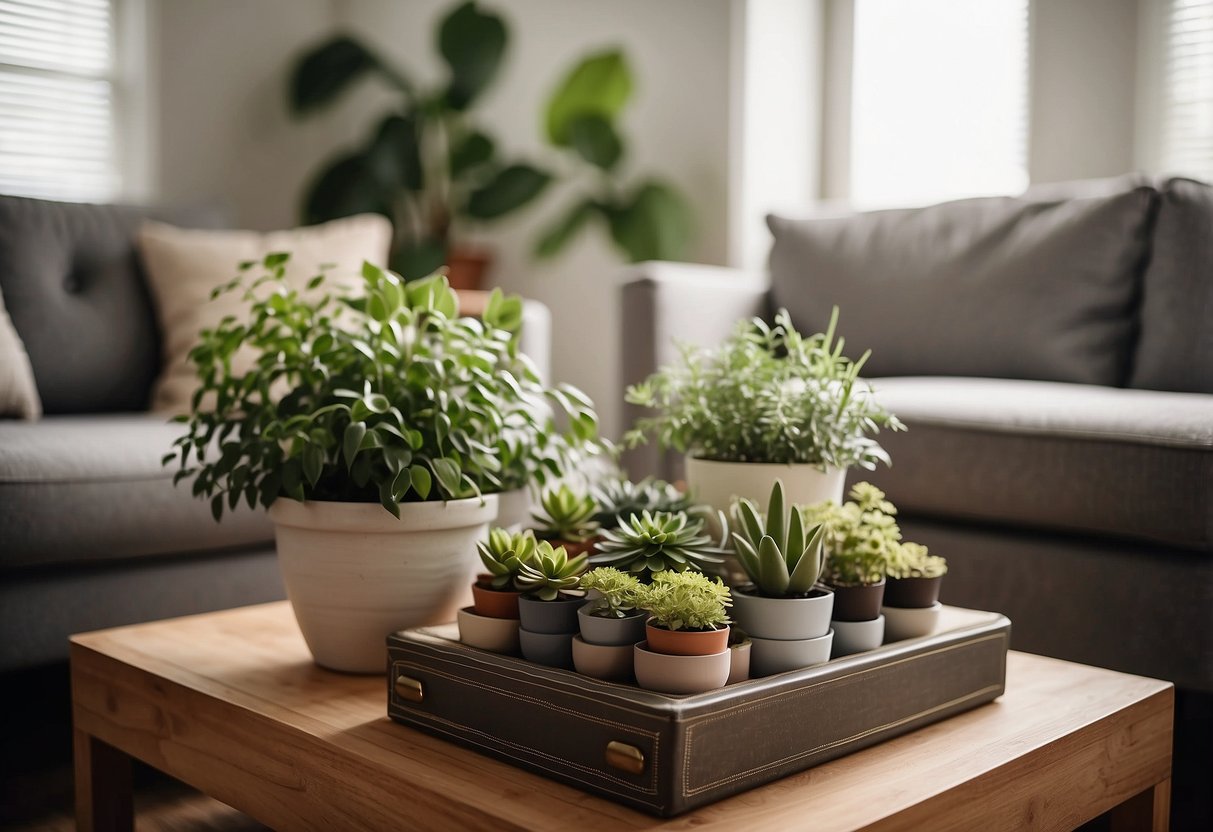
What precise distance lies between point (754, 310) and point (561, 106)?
1.02 m

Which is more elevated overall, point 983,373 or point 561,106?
point 561,106

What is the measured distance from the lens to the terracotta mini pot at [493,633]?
2.70 feet

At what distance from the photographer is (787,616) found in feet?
2.53

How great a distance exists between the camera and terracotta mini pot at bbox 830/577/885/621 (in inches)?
33.1

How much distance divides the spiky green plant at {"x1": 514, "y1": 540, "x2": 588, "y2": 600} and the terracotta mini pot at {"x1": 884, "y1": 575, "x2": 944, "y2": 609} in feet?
0.88

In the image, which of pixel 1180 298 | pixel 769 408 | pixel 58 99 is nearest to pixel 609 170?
pixel 1180 298

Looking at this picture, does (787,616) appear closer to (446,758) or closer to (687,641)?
(687,641)

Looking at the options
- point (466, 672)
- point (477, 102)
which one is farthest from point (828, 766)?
point (477, 102)

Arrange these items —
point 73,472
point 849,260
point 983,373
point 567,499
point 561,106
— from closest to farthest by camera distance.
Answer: point 567,499 → point 73,472 → point 983,373 → point 849,260 → point 561,106

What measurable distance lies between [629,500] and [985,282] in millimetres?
1394

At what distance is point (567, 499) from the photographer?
100 centimetres

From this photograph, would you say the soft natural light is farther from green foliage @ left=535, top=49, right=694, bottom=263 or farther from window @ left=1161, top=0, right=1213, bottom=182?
green foliage @ left=535, top=49, right=694, bottom=263

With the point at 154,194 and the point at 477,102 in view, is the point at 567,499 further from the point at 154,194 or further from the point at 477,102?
the point at 154,194

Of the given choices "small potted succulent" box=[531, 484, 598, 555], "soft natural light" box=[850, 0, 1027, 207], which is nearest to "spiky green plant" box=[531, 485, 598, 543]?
"small potted succulent" box=[531, 484, 598, 555]
